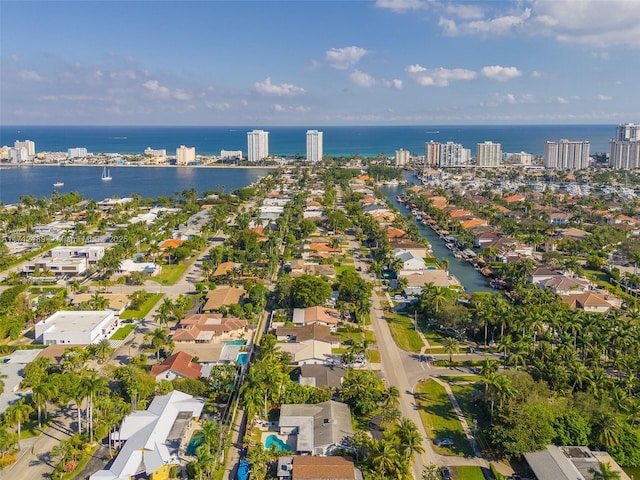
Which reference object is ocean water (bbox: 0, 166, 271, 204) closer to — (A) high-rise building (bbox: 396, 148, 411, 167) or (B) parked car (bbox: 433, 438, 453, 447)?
(A) high-rise building (bbox: 396, 148, 411, 167)

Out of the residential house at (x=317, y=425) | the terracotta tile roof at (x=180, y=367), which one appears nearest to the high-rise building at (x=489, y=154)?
the terracotta tile roof at (x=180, y=367)

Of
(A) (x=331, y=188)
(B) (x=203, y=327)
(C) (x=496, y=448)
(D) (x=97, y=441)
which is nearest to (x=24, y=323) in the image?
(B) (x=203, y=327)

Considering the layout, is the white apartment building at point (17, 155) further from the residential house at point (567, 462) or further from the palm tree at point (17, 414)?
the residential house at point (567, 462)

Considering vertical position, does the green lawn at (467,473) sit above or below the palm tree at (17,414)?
below

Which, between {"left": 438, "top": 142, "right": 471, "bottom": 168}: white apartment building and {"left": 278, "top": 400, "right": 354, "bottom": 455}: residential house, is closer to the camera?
{"left": 278, "top": 400, "right": 354, "bottom": 455}: residential house

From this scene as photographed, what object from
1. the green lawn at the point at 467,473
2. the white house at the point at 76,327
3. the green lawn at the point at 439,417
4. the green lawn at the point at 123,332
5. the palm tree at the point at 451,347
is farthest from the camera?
the green lawn at the point at 123,332

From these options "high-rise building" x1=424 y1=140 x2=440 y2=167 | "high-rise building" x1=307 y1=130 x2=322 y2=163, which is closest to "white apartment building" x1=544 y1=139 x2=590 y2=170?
"high-rise building" x1=424 y1=140 x2=440 y2=167

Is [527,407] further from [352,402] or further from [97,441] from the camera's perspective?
[97,441]
